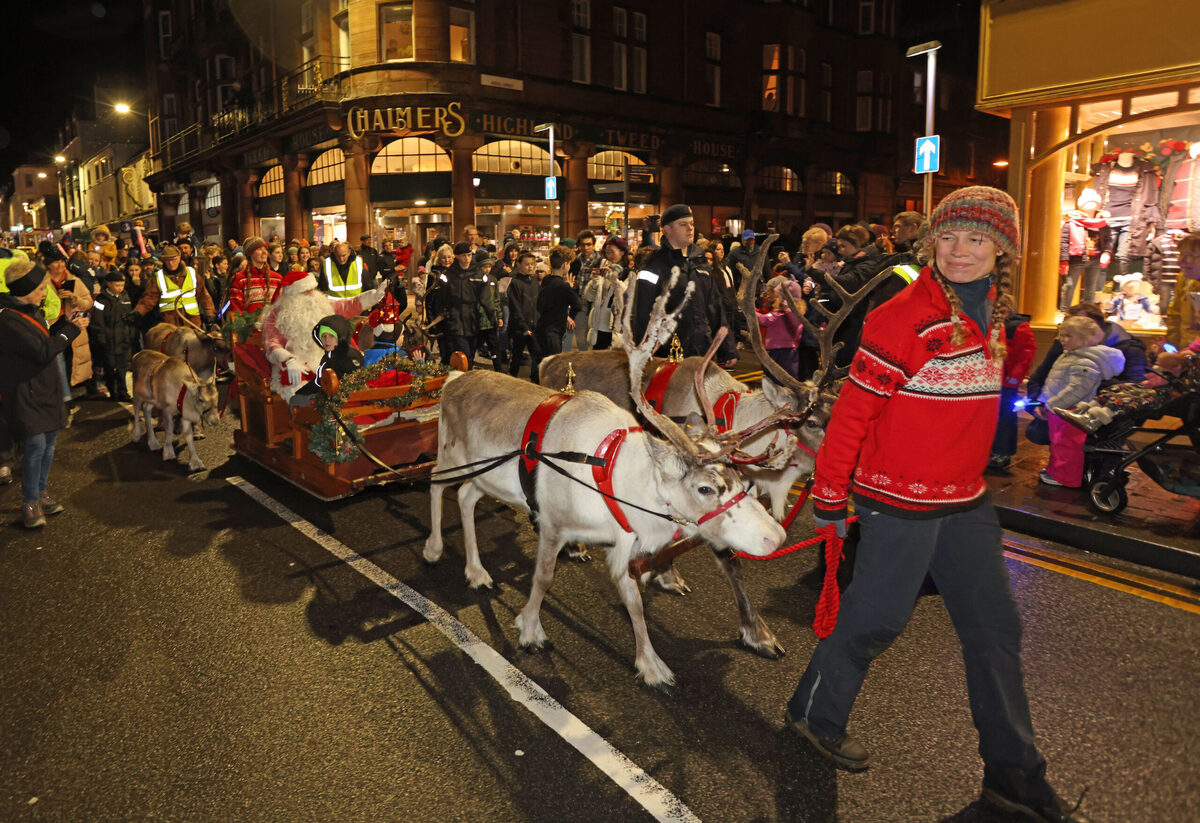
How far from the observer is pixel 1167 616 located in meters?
4.80

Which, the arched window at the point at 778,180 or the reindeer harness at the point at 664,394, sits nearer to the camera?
the reindeer harness at the point at 664,394

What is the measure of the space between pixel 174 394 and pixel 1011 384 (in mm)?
8485

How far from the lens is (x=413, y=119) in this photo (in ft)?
84.6

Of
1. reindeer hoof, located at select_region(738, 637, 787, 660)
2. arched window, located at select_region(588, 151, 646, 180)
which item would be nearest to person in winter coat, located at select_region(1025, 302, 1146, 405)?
reindeer hoof, located at select_region(738, 637, 787, 660)

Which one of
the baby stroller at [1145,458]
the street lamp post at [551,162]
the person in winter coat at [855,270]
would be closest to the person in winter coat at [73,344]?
the person in winter coat at [855,270]

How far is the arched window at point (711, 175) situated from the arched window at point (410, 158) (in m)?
9.95

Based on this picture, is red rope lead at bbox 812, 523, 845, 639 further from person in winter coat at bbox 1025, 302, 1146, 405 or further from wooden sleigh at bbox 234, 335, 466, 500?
person in winter coat at bbox 1025, 302, 1146, 405

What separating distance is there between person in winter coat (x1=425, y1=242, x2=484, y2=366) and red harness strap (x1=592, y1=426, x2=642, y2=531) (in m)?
7.44

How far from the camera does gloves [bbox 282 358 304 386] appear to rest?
7.00 meters

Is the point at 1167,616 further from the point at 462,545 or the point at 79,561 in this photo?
the point at 79,561

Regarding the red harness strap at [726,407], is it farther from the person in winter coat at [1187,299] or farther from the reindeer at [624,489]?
the person in winter coat at [1187,299]

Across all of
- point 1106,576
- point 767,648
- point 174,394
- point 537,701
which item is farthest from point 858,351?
point 174,394

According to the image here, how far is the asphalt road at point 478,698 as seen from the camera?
130 inches

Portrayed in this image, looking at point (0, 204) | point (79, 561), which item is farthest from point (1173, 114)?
point (0, 204)
